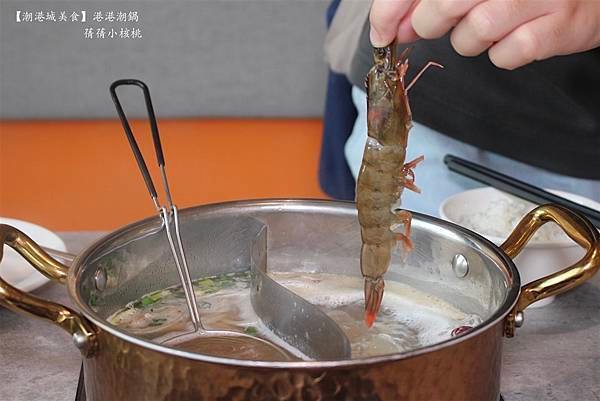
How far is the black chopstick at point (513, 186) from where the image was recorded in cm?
129

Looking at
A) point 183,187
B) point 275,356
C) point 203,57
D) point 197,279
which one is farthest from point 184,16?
point 275,356

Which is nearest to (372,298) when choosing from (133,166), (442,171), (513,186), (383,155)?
(383,155)

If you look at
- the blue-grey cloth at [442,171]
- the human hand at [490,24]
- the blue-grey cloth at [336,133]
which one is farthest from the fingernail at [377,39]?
the blue-grey cloth at [336,133]

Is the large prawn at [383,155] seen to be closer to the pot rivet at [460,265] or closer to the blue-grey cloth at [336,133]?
the pot rivet at [460,265]

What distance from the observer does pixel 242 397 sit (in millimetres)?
724

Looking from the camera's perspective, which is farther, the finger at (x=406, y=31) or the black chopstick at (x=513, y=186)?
the black chopstick at (x=513, y=186)

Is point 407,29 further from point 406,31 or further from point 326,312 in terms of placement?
point 326,312

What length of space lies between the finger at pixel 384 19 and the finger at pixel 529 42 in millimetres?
147

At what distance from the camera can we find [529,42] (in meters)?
1.07

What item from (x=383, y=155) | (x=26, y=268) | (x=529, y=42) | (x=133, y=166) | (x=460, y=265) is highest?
(x=529, y=42)

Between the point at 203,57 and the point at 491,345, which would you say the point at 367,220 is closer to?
the point at 491,345

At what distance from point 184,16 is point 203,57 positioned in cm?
20

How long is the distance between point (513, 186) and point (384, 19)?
53 cm

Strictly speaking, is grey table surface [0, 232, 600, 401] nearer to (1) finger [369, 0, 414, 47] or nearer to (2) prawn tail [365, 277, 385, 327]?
(2) prawn tail [365, 277, 385, 327]
